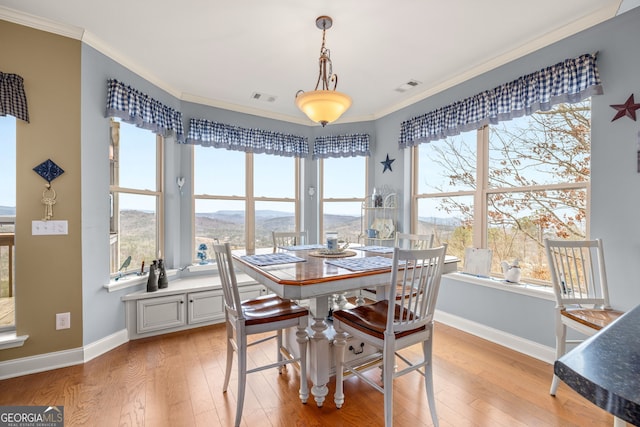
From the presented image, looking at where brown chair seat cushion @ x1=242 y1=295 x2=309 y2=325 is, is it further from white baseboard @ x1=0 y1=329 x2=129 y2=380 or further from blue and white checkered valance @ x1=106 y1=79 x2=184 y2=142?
blue and white checkered valance @ x1=106 y1=79 x2=184 y2=142

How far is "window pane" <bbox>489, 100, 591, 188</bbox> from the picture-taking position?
2.40m

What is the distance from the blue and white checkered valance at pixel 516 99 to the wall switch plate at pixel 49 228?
3.48m

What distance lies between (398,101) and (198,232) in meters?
3.02

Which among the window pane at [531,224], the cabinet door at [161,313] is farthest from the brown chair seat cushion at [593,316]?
the cabinet door at [161,313]

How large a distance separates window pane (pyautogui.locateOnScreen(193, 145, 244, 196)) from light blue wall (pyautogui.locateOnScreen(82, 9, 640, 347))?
0.16m

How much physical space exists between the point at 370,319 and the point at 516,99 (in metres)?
2.29

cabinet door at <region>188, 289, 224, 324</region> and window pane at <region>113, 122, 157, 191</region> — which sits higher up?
window pane at <region>113, 122, 157, 191</region>

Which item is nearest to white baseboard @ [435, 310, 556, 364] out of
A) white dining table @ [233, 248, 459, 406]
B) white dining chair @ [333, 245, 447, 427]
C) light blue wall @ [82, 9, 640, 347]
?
light blue wall @ [82, 9, 640, 347]

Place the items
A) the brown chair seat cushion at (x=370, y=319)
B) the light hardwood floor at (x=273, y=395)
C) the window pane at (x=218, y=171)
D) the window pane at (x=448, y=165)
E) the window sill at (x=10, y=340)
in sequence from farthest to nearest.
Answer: the window pane at (x=218, y=171) < the window pane at (x=448, y=165) < the window sill at (x=10, y=340) < the light hardwood floor at (x=273, y=395) < the brown chair seat cushion at (x=370, y=319)

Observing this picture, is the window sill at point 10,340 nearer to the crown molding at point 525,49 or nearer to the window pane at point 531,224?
the window pane at point 531,224

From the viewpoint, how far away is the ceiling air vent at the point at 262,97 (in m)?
3.53

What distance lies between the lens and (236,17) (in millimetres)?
2180

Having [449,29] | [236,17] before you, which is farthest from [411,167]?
[236,17]

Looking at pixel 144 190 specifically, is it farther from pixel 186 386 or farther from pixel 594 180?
→ pixel 594 180
